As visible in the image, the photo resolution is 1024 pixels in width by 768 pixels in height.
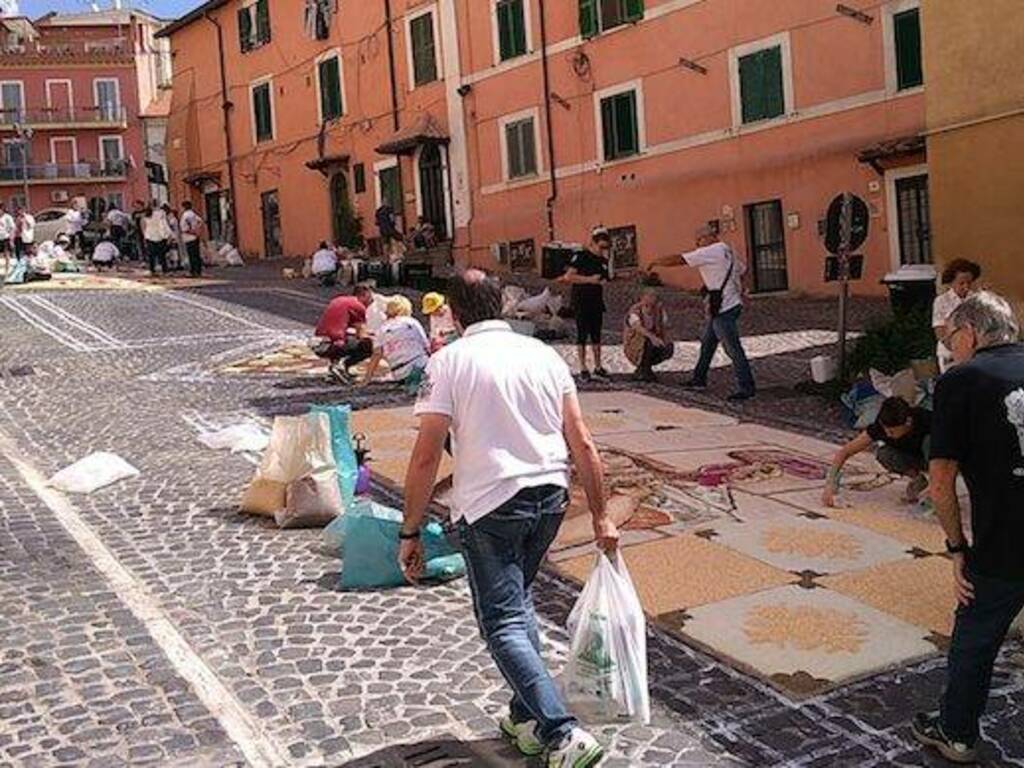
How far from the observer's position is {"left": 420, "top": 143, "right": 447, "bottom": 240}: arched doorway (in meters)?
30.4

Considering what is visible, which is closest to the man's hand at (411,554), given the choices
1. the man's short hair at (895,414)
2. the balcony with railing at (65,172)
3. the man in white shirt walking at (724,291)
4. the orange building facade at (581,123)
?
the man's short hair at (895,414)

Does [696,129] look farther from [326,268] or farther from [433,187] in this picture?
[433,187]

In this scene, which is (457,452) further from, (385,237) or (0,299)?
(385,237)

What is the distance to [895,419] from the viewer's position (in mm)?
7324

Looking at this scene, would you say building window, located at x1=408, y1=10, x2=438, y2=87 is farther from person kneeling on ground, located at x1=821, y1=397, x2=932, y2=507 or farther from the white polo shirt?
the white polo shirt

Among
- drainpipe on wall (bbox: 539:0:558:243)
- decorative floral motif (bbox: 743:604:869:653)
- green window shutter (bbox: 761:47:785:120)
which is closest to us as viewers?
decorative floral motif (bbox: 743:604:869:653)

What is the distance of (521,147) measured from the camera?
28.0m

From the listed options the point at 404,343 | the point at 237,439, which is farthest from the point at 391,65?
the point at 237,439

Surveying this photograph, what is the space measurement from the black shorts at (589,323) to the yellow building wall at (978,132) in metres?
3.62

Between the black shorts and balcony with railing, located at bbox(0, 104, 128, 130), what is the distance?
5723cm

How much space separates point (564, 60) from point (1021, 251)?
15.7 meters

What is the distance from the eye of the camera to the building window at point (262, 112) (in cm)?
3750

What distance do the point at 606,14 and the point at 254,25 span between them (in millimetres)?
16067

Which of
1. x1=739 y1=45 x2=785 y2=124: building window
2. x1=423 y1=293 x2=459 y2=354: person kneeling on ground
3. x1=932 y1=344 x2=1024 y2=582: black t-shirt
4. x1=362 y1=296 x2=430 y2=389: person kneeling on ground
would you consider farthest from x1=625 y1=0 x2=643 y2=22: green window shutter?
x1=932 y1=344 x2=1024 y2=582: black t-shirt
